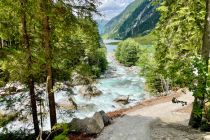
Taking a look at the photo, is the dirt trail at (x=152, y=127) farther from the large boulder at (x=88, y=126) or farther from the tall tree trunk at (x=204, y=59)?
the tall tree trunk at (x=204, y=59)

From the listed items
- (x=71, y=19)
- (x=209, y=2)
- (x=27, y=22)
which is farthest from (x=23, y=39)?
(x=209, y=2)

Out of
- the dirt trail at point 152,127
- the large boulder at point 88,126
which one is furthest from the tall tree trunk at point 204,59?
the large boulder at point 88,126

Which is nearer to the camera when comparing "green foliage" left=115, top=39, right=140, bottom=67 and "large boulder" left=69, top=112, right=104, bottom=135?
"large boulder" left=69, top=112, right=104, bottom=135

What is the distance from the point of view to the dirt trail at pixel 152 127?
1465cm

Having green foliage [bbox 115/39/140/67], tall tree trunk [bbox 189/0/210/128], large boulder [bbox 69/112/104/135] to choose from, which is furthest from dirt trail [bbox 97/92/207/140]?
green foliage [bbox 115/39/140/67]

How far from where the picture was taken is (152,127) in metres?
17.3

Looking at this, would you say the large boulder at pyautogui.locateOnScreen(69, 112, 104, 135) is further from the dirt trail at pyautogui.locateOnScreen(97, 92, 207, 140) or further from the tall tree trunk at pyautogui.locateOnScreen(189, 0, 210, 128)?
the tall tree trunk at pyautogui.locateOnScreen(189, 0, 210, 128)

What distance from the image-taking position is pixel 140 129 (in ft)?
56.4

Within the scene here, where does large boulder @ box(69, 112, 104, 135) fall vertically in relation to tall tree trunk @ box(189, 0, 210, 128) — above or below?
below

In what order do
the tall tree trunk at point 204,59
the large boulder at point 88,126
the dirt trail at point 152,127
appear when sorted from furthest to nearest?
the large boulder at point 88,126
the dirt trail at point 152,127
the tall tree trunk at point 204,59

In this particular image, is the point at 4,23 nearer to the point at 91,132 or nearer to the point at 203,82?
the point at 203,82

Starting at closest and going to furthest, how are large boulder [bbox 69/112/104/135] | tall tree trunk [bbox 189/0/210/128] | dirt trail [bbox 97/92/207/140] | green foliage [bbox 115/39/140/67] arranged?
tall tree trunk [bbox 189/0/210/128], dirt trail [bbox 97/92/207/140], large boulder [bbox 69/112/104/135], green foliage [bbox 115/39/140/67]

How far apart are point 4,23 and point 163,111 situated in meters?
16.6

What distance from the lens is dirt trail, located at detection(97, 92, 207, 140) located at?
14.6 m
